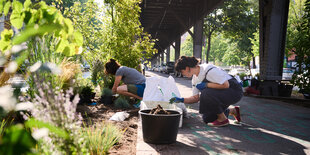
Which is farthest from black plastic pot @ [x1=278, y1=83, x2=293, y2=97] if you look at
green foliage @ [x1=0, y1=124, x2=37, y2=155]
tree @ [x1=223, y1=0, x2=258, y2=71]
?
tree @ [x1=223, y1=0, x2=258, y2=71]

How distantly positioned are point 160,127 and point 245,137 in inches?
62.4

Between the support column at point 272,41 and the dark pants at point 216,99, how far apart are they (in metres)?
→ 4.99

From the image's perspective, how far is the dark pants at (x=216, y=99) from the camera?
173 inches

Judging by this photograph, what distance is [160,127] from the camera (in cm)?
327

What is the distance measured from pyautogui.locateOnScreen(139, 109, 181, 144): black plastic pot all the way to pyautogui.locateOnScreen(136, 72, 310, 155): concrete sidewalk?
0.30 ft

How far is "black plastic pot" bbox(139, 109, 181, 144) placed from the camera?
325cm

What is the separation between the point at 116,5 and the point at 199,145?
214 inches

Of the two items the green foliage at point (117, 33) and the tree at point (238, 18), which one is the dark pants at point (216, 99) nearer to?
the green foliage at point (117, 33)

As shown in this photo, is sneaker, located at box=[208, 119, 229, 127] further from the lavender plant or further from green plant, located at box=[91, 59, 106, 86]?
green plant, located at box=[91, 59, 106, 86]

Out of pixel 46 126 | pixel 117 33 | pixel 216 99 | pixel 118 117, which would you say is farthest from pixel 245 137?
pixel 117 33

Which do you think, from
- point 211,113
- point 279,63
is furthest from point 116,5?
point 279,63

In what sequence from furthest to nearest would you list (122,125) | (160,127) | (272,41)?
1. (272,41)
2. (122,125)
3. (160,127)

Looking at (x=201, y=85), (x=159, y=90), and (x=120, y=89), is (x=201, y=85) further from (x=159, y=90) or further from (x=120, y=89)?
(x=120, y=89)

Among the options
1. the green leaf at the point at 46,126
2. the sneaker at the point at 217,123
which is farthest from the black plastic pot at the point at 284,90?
the green leaf at the point at 46,126
